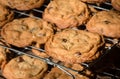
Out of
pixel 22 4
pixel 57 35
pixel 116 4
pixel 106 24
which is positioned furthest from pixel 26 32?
pixel 116 4

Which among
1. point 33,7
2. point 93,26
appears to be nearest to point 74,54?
point 93,26

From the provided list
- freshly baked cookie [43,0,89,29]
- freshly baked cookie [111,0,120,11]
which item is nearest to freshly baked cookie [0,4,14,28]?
freshly baked cookie [43,0,89,29]

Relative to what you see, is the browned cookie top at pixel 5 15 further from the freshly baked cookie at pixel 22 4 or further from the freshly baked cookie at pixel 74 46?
the freshly baked cookie at pixel 74 46

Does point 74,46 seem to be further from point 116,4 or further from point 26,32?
point 116,4

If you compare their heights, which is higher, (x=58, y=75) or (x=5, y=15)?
(x=5, y=15)

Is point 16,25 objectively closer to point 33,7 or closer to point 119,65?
point 33,7

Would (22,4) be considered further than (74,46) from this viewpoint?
Yes
